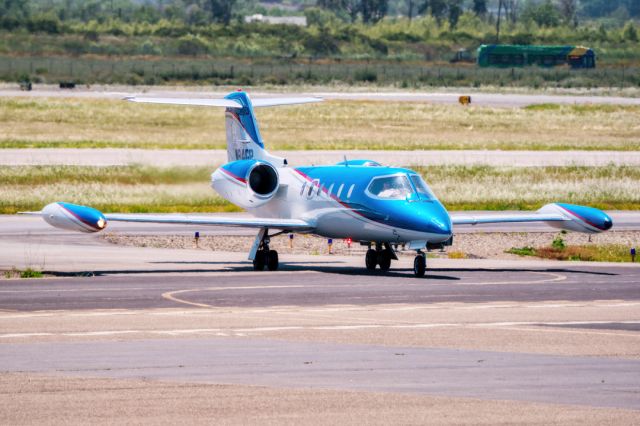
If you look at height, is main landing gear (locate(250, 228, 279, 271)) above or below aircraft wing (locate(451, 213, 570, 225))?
below

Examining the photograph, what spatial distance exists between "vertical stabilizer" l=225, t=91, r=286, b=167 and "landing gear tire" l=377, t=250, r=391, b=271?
5229 mm

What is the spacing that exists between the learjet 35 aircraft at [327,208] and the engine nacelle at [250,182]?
0.03 m

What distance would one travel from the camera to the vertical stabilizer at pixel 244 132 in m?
37.6

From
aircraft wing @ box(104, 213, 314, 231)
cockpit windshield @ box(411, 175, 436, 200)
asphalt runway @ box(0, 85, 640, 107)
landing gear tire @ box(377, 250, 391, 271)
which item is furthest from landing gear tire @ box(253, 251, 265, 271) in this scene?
asphalt runway @ box(0, 85, 640, 107)

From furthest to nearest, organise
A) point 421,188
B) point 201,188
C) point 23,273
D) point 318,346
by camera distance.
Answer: point 201,188
point 421,188
point 23,273
point 318,346

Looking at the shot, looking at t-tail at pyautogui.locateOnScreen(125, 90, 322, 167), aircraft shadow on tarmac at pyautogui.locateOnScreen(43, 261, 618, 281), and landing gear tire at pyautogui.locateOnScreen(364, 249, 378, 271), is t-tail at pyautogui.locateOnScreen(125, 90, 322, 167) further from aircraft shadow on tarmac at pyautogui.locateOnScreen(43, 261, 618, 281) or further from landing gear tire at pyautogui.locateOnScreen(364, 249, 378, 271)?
landing gear tire at pyautogui.locateOnScreen(364, 249, 378, 271)

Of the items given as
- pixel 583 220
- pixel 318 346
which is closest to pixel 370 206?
pixel 583 220

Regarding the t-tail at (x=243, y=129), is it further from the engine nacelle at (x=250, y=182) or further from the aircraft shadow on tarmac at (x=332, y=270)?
the aircraft shadow on tarmac at (x=332, y=270)

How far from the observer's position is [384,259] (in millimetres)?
34312

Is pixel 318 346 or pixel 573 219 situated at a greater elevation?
pixel 318 346

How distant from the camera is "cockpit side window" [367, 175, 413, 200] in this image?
105 ft

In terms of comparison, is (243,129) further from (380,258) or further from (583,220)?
(583,220)

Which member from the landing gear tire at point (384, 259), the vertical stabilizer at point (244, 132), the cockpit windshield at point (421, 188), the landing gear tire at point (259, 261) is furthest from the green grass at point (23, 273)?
the cockpit windshield at point (421, 188)

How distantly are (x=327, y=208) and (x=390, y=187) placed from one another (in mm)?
2183
